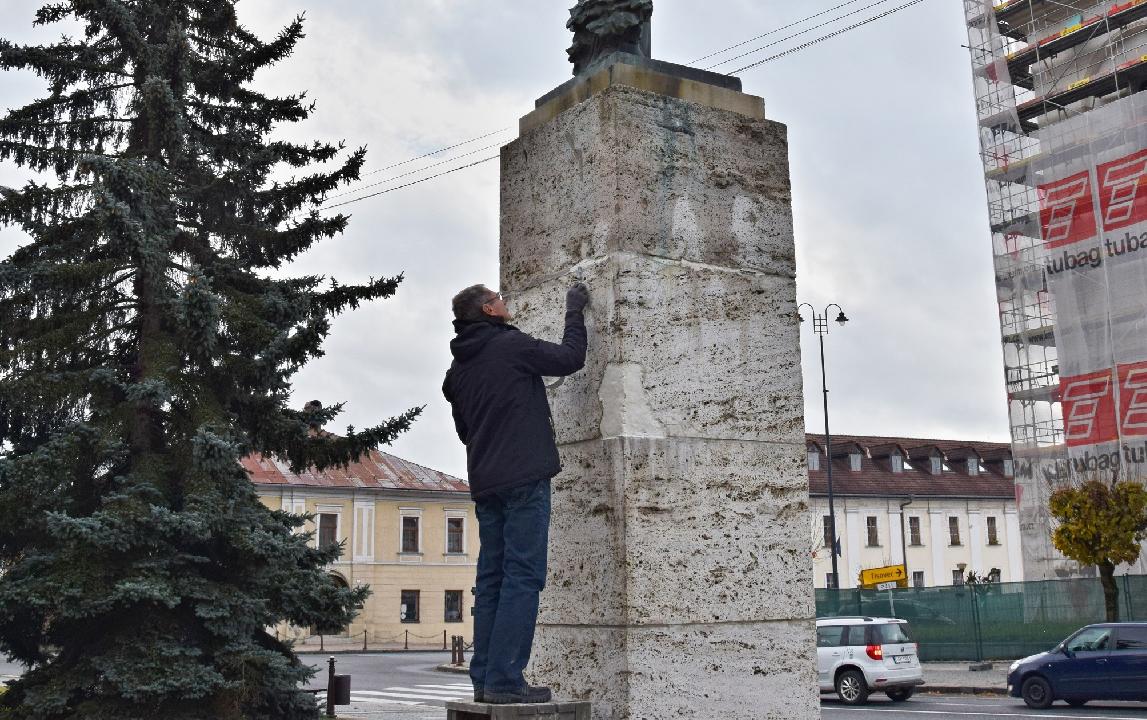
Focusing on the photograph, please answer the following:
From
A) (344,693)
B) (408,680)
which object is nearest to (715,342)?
(344,693)

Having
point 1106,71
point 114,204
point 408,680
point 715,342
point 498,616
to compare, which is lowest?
point 408,680

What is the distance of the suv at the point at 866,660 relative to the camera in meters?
19.3

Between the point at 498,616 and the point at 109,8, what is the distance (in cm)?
1246

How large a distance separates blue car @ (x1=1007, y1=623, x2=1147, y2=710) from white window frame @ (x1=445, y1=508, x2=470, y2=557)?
38.2 m

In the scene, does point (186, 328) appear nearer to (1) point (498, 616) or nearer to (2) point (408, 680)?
(1) point (498, 616)

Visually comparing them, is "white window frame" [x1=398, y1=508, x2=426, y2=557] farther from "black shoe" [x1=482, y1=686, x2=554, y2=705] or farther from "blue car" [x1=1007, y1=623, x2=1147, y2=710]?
"black shoe" [x1=482, y1=686, x2=554, y2=705]

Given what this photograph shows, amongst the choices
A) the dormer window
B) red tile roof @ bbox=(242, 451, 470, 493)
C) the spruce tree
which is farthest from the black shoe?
the dormer window

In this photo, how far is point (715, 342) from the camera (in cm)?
455

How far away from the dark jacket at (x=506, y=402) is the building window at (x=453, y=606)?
5089 centimetres

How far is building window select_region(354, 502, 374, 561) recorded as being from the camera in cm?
5159

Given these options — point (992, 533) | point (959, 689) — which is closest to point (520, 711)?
point (959, 689)

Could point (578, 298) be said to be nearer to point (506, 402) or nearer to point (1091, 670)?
point (506, 402)

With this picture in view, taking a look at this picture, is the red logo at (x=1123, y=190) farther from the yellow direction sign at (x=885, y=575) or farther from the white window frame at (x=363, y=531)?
the white window frame at (x=363, y=531)

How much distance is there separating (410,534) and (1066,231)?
3382cm
